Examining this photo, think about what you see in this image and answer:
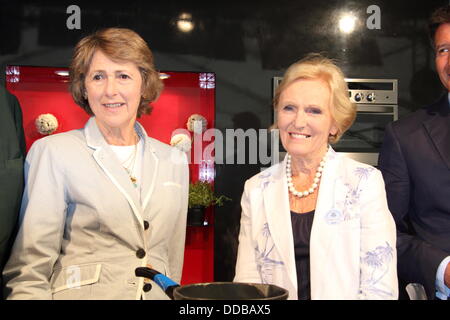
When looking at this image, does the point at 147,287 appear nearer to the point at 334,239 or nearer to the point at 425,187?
the point at 334,239

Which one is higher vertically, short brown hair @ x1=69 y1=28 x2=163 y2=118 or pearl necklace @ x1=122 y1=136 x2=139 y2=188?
short brown hair @ x1=69 y1=28 x2=163 y2=118

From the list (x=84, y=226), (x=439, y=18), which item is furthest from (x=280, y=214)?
(x=439, y=18)

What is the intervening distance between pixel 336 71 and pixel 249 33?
2.45 metres

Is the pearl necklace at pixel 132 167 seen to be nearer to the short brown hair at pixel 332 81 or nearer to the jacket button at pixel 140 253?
the jacket button at pixel 140 253

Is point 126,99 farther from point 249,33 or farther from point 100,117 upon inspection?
point 249,33

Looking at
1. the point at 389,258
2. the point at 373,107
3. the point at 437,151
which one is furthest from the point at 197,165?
the point at 389,258

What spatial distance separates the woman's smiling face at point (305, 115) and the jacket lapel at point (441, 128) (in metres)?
0.50

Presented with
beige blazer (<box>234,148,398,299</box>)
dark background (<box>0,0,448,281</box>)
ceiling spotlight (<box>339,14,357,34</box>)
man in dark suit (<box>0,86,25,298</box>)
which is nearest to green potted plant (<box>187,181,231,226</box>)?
dark background (<box>0,0,448,281</box>)

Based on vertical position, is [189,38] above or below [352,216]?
above

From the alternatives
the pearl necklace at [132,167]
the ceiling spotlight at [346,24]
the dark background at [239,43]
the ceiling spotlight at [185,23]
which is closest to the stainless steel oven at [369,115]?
the dark background at [239,43]

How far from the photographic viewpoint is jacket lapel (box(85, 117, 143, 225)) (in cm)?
167

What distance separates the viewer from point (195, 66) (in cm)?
409

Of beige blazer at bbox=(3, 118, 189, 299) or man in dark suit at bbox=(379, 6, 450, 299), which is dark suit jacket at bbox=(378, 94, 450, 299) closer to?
man in dark suit at bbox=(379, 6, 450, 299)

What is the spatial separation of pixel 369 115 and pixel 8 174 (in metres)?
3.16
